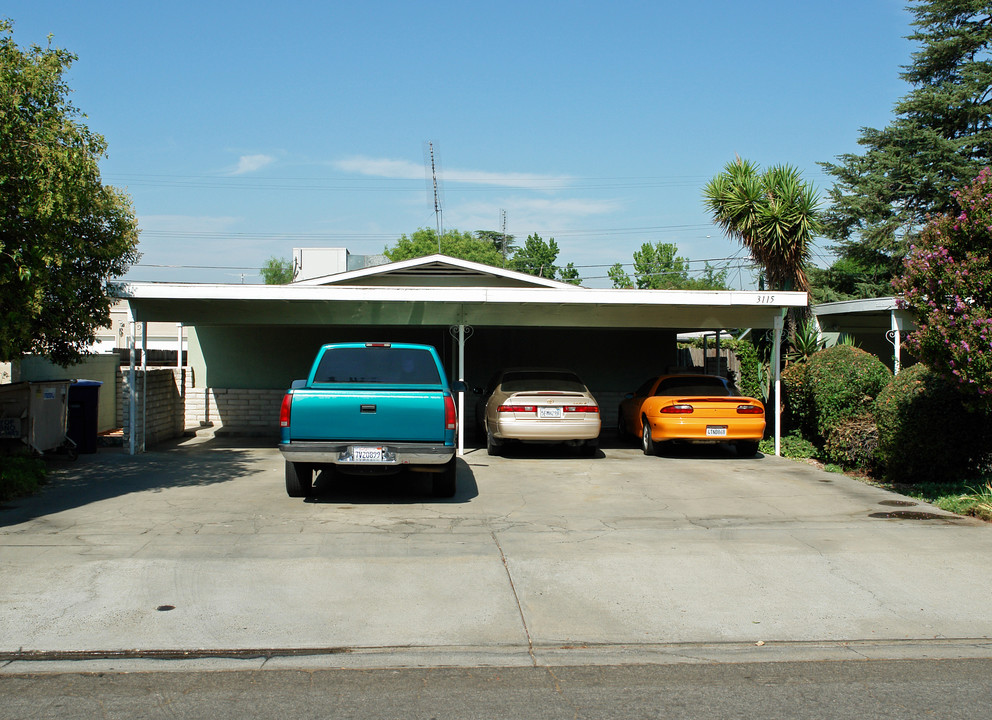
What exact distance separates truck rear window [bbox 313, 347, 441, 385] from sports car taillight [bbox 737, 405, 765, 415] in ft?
19.5

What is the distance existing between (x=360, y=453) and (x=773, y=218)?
11119 millimetres

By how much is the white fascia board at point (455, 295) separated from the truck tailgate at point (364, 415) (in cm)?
457

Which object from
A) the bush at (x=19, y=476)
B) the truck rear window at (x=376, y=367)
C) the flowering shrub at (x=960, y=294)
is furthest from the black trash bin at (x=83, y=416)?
the flowering shrub at (x=960, y=294)

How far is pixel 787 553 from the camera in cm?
750

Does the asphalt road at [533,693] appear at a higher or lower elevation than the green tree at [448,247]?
lower

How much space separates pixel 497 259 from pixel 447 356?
6332 centimetres

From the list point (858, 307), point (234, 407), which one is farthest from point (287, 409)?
point (858, 307)

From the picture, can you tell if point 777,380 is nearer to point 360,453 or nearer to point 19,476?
point 360,453

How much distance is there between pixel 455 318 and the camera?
47.9 ft

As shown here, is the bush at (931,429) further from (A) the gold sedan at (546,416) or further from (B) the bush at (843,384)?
(A) the gold sedan at (546,416)

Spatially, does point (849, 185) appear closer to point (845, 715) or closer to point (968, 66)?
point (968, 66)

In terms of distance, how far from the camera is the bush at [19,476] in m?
9.65

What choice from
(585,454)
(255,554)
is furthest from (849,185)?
(255,554)

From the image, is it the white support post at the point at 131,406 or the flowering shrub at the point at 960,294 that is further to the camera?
the white support post at the point at 131,406
